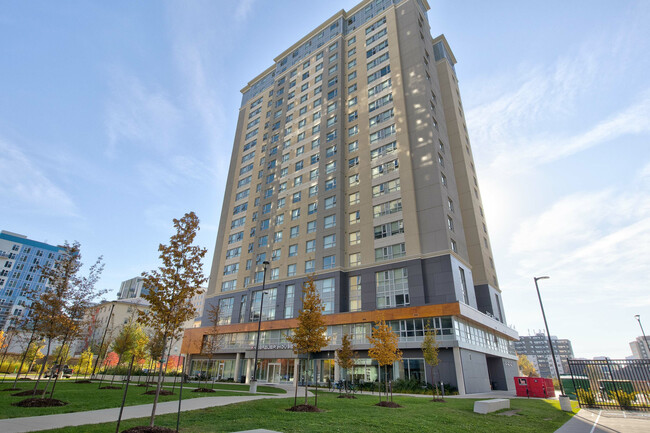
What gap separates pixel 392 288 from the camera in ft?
129

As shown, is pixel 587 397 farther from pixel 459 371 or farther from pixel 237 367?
pixel 237 367

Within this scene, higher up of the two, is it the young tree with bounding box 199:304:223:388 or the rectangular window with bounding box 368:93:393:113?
the rectangular window with bounding box 368:93:393:113

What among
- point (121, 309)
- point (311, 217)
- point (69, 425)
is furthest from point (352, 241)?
point (121, 309)

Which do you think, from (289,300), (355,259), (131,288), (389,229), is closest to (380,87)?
(389,229)

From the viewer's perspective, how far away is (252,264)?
54.6m

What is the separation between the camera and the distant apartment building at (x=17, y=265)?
109219 mm

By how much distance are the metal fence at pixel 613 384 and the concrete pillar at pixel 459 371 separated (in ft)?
32.3

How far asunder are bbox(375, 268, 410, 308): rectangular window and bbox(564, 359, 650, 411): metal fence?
1729cm

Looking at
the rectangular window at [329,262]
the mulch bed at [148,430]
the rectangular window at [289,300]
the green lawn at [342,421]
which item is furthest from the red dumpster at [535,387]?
the mulch bed at [148,430]

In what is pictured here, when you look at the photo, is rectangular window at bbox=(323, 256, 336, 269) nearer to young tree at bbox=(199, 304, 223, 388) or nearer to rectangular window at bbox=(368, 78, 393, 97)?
young tree at bbox=(199, 304, 223, 388)

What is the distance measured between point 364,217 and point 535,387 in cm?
2576

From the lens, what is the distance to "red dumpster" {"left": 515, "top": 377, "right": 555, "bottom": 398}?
29891 mm

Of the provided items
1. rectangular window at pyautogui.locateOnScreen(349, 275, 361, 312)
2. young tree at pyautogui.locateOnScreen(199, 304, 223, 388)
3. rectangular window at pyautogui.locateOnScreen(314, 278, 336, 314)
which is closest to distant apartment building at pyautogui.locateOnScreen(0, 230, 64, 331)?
young tree at pyautogui.locateOnScreen(199, 304, 223, 388)

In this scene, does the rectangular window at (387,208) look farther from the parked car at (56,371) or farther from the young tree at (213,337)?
the parked car at (56,371)
